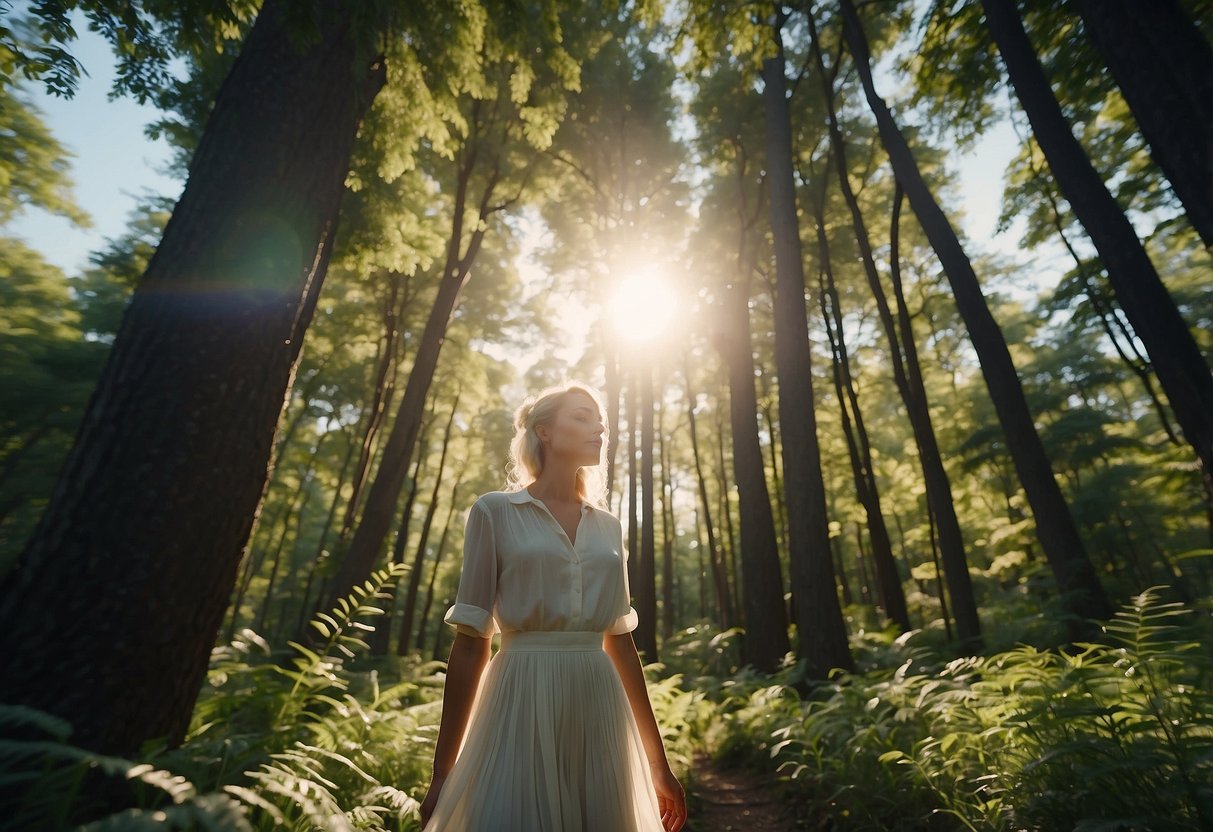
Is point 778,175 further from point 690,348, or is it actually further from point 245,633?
point 690,348

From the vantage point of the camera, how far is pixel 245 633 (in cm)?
363

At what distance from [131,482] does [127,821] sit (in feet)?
5.64

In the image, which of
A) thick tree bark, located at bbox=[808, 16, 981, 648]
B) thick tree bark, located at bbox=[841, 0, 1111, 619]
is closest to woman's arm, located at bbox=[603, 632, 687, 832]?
thick tree bark, located at bbox=[841, 0, 1111, 619]

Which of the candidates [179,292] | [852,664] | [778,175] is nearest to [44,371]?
[179,292]

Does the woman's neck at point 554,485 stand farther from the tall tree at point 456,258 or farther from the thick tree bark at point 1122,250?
the tall tree at point 456,258

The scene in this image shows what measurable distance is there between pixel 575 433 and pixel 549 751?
1041 mm

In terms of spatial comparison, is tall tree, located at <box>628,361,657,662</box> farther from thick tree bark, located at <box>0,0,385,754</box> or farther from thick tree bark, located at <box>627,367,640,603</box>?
thick tree bark, located at <box>0,0,385,754</box>

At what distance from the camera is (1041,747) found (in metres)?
2.92

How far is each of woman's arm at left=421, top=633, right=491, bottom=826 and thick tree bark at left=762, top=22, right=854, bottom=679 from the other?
6019mm

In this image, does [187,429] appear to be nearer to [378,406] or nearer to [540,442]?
[540,442]

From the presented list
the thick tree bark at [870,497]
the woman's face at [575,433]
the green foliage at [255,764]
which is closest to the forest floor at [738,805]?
the green foliage at [255,764]

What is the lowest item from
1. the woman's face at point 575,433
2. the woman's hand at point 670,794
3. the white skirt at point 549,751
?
the woman's hand at point 670,794

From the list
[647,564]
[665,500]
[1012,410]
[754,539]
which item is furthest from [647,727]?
[665,500]

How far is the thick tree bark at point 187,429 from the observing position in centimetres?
191
